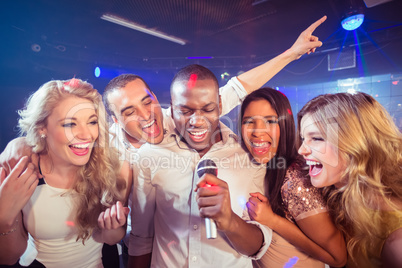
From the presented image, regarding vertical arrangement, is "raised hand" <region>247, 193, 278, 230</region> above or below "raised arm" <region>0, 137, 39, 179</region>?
below

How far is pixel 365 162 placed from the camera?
1122mm

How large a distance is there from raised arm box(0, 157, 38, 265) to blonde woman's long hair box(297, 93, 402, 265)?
5.37ft

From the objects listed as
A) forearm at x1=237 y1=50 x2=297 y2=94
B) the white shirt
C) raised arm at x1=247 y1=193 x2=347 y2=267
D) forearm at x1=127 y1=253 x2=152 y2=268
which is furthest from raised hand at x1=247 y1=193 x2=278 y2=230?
forearm at x1=237 y1=50 x2=297 y2=94

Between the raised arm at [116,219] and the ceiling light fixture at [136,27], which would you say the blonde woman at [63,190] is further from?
the ceiling light fixture at [136,27]

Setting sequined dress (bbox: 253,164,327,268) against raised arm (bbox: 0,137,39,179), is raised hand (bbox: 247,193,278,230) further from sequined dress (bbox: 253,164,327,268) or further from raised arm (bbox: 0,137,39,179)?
raised arm (bbox: 0,137,39,179)

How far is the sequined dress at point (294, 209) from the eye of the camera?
3.90 feet

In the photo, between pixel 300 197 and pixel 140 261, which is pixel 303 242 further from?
pixel 140 261

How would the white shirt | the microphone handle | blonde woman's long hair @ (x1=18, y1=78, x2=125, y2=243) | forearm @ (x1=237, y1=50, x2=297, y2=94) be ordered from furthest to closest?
forearm @ (x1=237, y1=50, x2=297, y2=94), the white shirt, blonde woman's long hair @ (x1=18, y1=78, x2=125, y2=243), the microphone handle

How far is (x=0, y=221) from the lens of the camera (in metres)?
1.09

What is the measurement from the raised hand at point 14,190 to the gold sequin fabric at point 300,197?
56.6 inches

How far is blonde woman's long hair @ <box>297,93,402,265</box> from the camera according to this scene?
3.61 ft

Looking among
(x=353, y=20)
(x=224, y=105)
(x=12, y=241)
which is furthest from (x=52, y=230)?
(x=353, y=20)

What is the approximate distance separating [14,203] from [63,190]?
0.32 metres

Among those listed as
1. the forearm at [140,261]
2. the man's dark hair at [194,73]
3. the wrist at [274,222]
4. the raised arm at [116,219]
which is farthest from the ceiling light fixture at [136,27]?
the wrist at [274,222]
